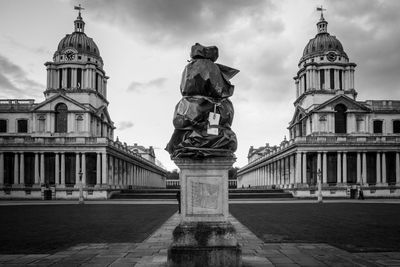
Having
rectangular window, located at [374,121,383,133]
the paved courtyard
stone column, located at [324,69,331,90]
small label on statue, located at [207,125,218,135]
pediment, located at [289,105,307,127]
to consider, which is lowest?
the paved courtyard

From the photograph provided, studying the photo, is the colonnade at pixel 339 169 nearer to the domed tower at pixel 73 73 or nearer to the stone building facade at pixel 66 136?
the stone building facade at pixel 66 136

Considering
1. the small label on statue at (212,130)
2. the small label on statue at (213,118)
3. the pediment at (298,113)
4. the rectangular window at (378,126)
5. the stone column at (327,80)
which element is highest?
the stone column at (327,80)

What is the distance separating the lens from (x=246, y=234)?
17828mm

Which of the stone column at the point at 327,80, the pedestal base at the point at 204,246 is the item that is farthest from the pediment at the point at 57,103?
the pedestal base at the point at 204,246

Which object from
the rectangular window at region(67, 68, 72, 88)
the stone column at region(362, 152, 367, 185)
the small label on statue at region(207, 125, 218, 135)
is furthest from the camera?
the rectangular window at region(67, 68, 72, 88)

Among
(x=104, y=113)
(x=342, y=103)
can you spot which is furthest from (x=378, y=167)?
(x=104, y=113)

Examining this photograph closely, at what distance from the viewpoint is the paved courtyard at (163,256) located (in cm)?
1125

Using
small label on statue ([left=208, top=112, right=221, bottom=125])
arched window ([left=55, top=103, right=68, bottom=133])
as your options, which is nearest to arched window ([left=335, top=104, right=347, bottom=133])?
arched window ([left=55, top=103, right=68, bottom=133])

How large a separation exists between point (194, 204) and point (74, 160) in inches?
2756

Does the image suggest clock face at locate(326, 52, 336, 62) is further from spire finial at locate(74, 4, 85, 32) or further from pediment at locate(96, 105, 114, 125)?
spire finial at locate(74, 4, 85, 32)

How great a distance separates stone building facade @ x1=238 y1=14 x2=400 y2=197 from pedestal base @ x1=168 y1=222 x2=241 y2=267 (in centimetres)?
6043

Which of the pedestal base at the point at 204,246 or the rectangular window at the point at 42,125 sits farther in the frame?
the rectangular window at the point at 42,125

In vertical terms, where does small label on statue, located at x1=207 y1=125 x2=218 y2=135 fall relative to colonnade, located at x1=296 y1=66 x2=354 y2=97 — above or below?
below

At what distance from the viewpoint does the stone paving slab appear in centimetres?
1122
